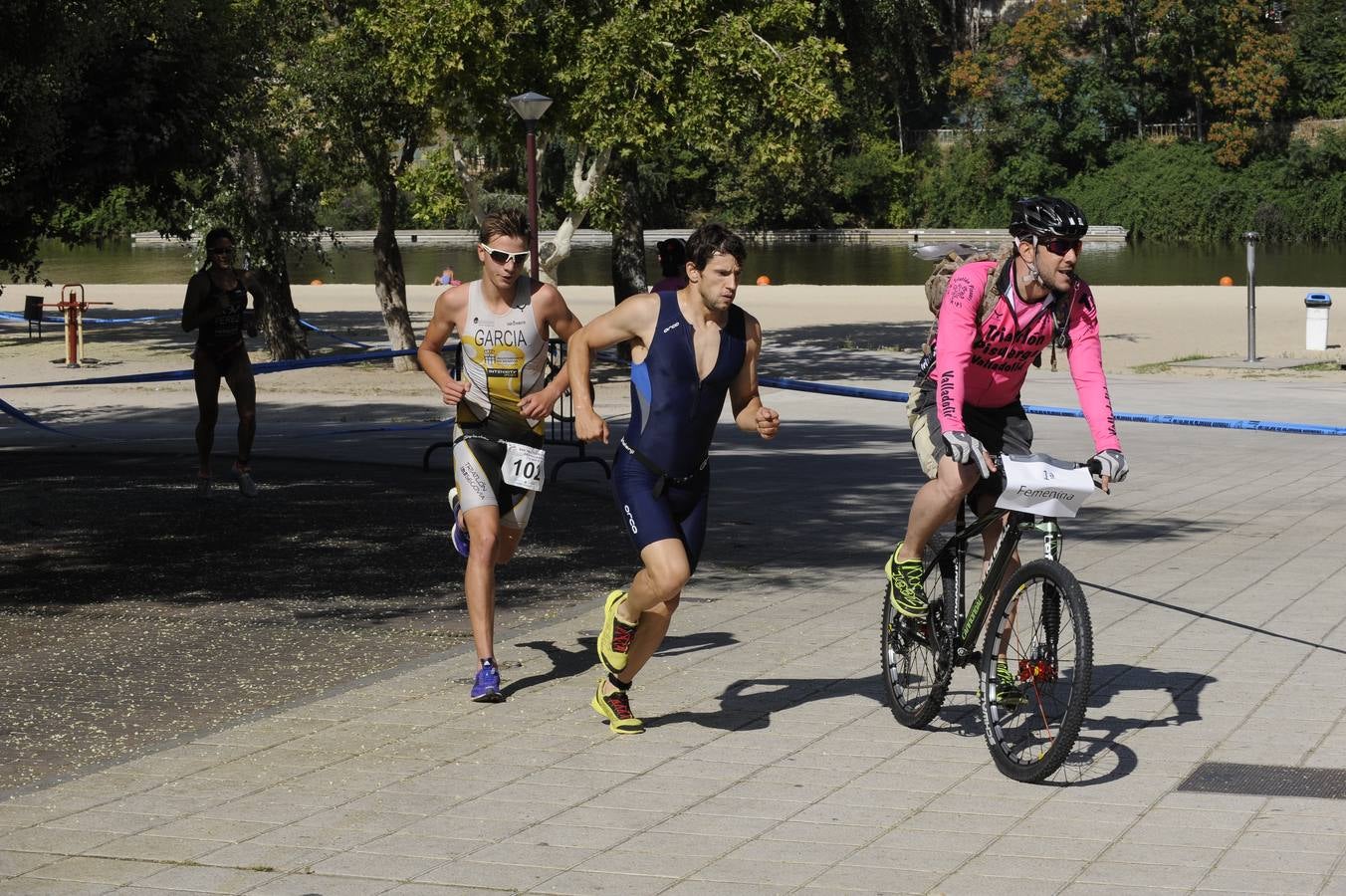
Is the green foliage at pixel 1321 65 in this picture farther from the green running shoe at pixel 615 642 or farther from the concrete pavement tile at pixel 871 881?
the concrete pavement tile at pixel 871 881

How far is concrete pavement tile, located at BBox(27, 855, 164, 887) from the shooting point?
506 cm

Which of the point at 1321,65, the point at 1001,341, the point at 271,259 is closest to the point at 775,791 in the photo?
the point at 1001,341

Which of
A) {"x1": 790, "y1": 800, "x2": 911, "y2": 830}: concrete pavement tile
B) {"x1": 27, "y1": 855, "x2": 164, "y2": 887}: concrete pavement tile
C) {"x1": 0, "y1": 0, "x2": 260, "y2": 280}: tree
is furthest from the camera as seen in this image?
{"x1": 0, "y1": 0, "x2": 260, "y2": 280}: tree

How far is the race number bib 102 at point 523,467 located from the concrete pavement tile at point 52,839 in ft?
7.81

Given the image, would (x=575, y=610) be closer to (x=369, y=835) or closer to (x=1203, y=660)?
(x=1203, y=660)

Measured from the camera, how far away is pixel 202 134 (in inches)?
542

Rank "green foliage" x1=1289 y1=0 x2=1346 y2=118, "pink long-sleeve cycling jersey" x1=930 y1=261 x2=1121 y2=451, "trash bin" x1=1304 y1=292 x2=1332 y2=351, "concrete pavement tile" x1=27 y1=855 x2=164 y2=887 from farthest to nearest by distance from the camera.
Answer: "green foliage" x1=1289 y1=0 x2=1346 y2=118 → "trash bin" x1=1304 y1=292 x2=1332 y2=351 → "pink long-sleeve cycling jersey" x1=930 y1=261 x2=1121 y2=451 → "concrete pavement tile" x1=27 y1=855 x2=164 y2=887

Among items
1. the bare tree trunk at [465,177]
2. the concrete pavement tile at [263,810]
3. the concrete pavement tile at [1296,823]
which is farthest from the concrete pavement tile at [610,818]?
the bare tree trunk at [465,177]

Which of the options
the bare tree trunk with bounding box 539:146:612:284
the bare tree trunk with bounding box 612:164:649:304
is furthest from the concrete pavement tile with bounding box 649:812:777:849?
the bare tree trunk with bounding box 612:164:649:304

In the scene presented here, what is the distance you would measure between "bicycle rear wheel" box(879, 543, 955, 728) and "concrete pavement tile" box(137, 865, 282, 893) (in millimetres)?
2471

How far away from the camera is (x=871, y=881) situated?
5.00 metres

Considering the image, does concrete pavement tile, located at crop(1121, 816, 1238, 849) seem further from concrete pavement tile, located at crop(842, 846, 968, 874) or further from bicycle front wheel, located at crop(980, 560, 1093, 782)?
concrete pavement tile, located at crop(842, 846, 968, 874)

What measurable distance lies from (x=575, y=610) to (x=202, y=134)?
635 cm

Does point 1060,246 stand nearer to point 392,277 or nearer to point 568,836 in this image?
point 568,836
